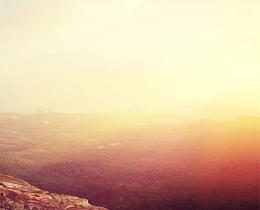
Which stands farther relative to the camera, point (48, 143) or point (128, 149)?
point (48, 143)

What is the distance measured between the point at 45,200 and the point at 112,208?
92.5 ft

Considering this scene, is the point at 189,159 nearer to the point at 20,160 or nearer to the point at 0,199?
the point at 20,160

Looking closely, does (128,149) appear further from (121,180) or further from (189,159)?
(121,180)

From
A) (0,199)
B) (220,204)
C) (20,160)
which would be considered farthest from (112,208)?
(20,160)

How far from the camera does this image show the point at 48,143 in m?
195

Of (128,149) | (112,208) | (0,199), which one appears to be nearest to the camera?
(0,199)

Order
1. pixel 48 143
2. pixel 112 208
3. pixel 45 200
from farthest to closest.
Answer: pixel 48 143, pixel 112 208, pixel 45 200

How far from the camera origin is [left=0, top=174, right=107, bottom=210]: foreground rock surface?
213 ft

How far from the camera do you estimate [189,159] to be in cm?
15388

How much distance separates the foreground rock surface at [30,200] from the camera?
64.9 meters

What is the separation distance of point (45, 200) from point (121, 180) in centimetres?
5336

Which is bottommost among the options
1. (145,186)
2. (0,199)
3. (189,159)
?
(0,199)

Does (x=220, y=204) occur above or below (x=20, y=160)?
below

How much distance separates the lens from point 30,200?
225 feet
